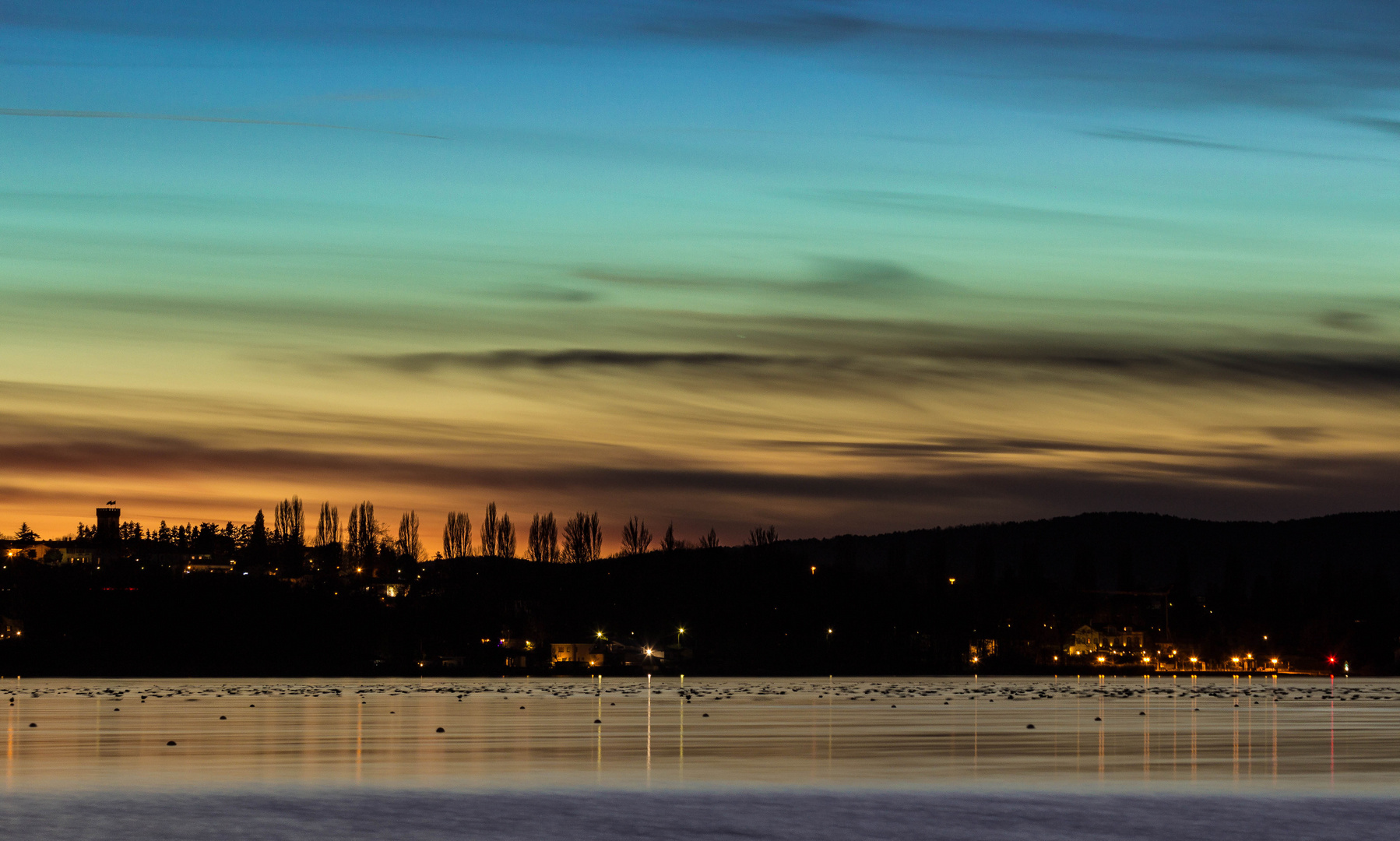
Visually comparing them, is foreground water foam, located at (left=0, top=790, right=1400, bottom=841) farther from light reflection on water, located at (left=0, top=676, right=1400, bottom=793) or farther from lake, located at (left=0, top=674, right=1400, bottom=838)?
light reflection on water, located at (left=0, top=676, right=1400, bottom=793)

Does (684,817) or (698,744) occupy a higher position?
(684,817)

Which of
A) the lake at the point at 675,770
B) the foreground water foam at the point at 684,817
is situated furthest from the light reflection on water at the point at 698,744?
the foreground water foam at the point at 684,817

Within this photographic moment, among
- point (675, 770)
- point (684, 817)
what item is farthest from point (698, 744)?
point (684, 817)

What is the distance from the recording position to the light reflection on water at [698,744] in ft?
122

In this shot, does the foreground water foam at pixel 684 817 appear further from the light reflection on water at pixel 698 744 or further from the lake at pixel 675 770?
the light reflection on water at pixel 698 744

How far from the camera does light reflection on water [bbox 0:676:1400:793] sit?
37.1 meters

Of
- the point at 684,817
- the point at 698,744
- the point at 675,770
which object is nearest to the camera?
the point at 684,817

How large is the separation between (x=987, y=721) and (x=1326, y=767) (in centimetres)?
2655

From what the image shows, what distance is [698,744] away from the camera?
49.8 meters

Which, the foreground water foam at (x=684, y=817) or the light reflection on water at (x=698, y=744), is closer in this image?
the foreground water foam at (x=684, y=817)

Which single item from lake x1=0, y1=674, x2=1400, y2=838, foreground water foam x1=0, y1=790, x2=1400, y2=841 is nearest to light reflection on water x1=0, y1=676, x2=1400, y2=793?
lake x1=0, y1=674, x2=1400, y2=838

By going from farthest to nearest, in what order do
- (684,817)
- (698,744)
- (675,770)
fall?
1. (698,744)
2. (675,770)
3. (684,817)

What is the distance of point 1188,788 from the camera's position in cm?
3488

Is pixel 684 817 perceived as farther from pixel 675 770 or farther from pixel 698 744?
pixel 698 744
